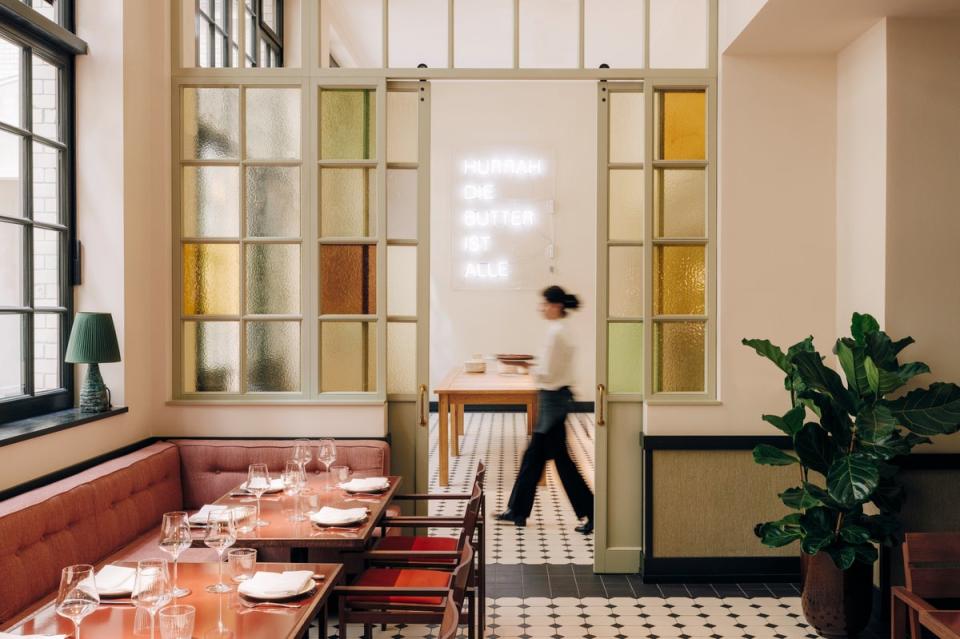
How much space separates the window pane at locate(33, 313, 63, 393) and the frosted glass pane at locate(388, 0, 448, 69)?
236cm

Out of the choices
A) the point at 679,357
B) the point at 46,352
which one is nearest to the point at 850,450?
the point at 679,357

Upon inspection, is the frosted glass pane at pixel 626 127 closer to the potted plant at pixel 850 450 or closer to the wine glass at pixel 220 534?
the potted plant at pixel 850 450

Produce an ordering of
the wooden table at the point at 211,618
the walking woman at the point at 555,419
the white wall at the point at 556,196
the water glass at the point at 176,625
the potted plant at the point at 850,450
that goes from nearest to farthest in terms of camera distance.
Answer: the water glass at the point at 176,625, the wooden table at the point at 211,618, the potted plant at the point at 850,450, the walking woman at the point at 555,419, the white wall at the point at 556,196

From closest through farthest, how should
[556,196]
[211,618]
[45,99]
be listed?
[211,618] < [45,99] < [556,196]

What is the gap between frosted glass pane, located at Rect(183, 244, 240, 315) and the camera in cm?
462

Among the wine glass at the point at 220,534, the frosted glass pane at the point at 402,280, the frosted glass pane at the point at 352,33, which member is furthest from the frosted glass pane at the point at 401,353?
the wine glass at the point at 220,534

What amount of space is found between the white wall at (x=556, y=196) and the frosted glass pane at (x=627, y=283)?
6050 mm

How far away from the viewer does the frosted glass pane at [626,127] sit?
183 inches

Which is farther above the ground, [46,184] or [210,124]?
[210,124]

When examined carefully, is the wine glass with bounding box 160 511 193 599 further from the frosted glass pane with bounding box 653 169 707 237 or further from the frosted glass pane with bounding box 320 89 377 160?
the frosted glass pane with bounding box 653 169 707 237

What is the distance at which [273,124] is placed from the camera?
460cm

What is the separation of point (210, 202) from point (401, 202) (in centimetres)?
114

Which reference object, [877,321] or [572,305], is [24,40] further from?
[877,321]

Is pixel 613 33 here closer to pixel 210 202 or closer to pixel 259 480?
pixel 210 202
